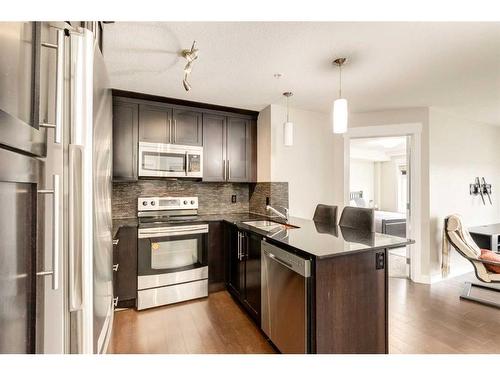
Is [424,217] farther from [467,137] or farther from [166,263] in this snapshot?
[166,263]

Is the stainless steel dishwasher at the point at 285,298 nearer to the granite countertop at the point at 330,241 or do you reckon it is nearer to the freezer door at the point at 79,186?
the granite countertop at the point at 330,241

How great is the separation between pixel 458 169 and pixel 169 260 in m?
4.34

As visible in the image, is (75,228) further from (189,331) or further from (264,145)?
(264,145)

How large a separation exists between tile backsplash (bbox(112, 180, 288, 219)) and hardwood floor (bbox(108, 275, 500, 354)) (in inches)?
46.7

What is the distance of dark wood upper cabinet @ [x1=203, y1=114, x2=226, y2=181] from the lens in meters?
3.19

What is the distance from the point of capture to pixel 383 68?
7.18ft

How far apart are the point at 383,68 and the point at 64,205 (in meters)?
2.57

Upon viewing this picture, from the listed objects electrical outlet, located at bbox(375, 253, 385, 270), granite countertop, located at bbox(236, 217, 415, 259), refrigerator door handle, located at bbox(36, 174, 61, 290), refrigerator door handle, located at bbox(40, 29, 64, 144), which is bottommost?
electrical outlet, located at bbox(375, 253, 385, 270)

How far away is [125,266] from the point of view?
8.19 feet

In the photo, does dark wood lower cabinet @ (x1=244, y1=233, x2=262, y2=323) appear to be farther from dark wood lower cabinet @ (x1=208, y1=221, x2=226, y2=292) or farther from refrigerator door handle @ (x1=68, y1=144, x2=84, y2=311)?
refrigerator door handle @ (x1=68, y1=144, x2=84, y2=311)

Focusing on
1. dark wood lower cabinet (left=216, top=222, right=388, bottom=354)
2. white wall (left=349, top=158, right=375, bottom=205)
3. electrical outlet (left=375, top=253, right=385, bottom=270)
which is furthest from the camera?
white wall (left=349, top=158, right=375, bottom=205)

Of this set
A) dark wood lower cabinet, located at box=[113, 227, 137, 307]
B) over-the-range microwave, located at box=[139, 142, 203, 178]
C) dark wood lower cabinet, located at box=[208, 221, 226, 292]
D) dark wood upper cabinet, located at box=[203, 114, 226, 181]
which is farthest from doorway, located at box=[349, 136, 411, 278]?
dark wood lower cabinet, located at box=[113, 227, 137, 307]

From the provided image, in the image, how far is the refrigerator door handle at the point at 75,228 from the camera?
72 cm
